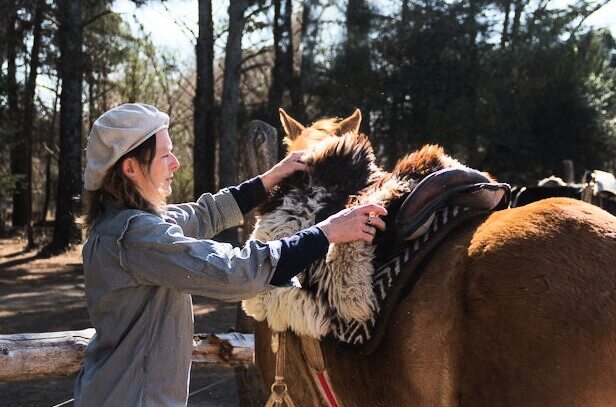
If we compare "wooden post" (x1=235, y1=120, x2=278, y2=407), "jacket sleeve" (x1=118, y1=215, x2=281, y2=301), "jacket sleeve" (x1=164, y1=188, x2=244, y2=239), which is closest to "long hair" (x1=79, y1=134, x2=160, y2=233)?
"jacket sleeve" (x1=118, y1=215, x2=281, y2=301)

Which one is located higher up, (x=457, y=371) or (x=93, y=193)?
(x=93, y=193)

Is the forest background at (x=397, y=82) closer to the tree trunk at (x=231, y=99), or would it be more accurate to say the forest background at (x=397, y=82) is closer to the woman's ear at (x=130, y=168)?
the tree trunk at (x=231, y=99)

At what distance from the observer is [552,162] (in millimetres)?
17109

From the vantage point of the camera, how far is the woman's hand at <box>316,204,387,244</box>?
75.7 inches

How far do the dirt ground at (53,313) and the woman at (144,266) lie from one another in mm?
2587

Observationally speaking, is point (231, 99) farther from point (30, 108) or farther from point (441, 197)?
point (441, 197)

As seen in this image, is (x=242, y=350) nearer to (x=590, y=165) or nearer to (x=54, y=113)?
(x=590, y=165)

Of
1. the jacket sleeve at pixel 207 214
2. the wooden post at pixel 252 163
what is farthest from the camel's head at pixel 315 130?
the wooden post at pixel 252 163

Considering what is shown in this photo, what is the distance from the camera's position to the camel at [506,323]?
163 centimetres

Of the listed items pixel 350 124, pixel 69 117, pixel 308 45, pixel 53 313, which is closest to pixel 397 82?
pixel 308 45

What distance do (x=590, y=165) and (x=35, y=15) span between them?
16.1 meters

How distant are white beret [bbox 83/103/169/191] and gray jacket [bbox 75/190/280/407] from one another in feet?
0.45

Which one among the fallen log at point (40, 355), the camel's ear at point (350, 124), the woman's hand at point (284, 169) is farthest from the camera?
the fallen log at point (40, 355)

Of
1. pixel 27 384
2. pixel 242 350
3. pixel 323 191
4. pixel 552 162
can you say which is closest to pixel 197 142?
pixel 552 162
